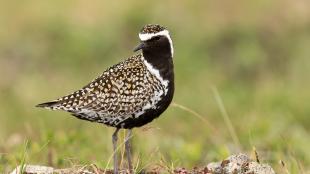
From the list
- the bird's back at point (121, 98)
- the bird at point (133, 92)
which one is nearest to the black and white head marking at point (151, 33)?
the bird at point (133, 92)

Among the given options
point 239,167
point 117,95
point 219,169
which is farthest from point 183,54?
point 239,167

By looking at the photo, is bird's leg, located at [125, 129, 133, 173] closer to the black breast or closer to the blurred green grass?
the black breast

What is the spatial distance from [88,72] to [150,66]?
934 centimetres

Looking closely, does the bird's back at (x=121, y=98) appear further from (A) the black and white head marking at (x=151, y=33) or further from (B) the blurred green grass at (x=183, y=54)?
(B) the blurred green grass at (x=183, y=54)

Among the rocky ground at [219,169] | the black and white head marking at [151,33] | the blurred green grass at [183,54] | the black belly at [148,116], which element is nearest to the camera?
the rocky ground at [219,169]

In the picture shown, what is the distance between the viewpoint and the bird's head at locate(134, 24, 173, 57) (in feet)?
27.3

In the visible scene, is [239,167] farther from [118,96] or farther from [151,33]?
[151,33]

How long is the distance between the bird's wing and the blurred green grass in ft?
17.7

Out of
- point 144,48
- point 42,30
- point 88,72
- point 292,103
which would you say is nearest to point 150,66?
point 144,48

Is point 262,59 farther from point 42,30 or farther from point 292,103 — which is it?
point 42,30

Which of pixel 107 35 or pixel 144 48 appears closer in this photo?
pixel 144 48

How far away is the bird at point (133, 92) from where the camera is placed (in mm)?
8195

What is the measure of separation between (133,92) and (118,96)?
0.13 metres

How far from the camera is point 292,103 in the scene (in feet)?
50.2
